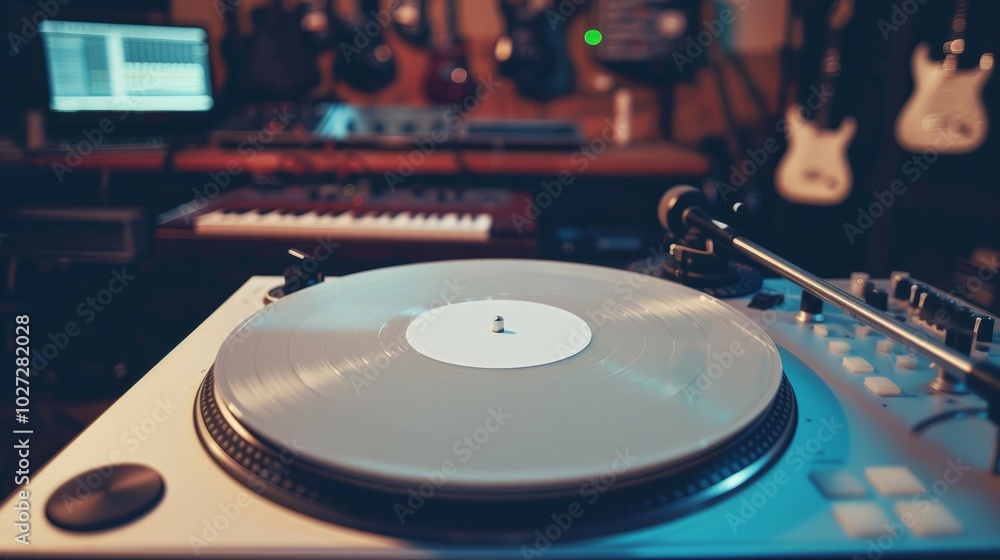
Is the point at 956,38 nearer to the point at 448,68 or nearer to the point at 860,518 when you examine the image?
the point at 448,68

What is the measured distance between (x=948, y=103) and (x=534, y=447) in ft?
7.29

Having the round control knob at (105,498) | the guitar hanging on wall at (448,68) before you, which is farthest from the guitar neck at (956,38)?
the round control knob at (105,498)

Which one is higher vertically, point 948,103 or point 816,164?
point 948,103

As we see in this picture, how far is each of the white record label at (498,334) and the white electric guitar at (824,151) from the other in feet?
7.12

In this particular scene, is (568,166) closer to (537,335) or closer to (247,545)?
(537,335)

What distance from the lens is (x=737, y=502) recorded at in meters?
0.43

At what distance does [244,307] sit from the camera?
31.4 inches

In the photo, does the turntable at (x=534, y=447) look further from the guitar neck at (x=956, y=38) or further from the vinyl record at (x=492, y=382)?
the guitar neck at (x=956, y=38)

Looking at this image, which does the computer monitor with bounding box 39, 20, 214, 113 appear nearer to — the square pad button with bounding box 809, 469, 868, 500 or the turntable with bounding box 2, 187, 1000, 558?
the turntable with bounding box 2, 187, 1000, 558

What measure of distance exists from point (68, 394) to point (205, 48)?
4.28 ft

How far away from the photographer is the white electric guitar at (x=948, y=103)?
1.97 meters

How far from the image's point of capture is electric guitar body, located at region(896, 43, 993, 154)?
1975 mm

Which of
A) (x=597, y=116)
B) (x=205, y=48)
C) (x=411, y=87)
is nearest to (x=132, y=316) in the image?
(x=205, y=48)

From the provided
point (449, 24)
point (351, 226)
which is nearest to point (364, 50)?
point (449, 24)
